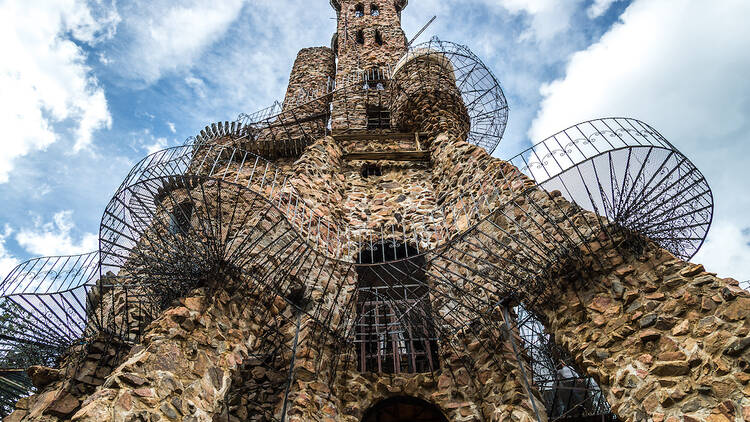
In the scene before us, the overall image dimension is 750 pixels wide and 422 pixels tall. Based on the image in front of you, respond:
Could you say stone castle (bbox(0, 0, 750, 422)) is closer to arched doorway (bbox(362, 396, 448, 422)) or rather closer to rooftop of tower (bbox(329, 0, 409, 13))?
arched doorway (bbox(362, 396, 448, 422))

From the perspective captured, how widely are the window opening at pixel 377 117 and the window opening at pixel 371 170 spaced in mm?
4256

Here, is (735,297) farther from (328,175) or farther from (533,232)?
(328,175)

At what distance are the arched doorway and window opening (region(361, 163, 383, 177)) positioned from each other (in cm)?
612

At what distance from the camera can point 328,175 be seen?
34.2 feet

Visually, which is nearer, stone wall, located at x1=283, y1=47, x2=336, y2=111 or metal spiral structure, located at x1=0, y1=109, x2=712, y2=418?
metal spiral structure, located at x1=0, y1=109, x2=712, y2=418

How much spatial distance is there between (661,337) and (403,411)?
392 centimetres

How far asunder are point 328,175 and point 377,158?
1.78 metres

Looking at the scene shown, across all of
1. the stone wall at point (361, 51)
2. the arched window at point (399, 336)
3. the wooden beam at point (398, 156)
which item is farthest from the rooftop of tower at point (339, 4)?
the arched window at point (399, 336)

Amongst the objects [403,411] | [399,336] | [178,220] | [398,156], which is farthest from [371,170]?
[403,411]

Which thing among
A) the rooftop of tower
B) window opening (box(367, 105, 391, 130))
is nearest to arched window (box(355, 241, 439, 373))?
window opening (box(367, 105, 391, 130))

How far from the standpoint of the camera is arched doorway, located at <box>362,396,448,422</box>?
6.69 m

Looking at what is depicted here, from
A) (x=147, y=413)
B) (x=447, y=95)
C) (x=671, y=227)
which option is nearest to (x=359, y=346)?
(x=147, y=413)

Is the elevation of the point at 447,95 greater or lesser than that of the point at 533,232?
greater

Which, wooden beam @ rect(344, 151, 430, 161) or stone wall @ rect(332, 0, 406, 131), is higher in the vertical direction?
stone wall @ rect(332, 0, 406, 131)
